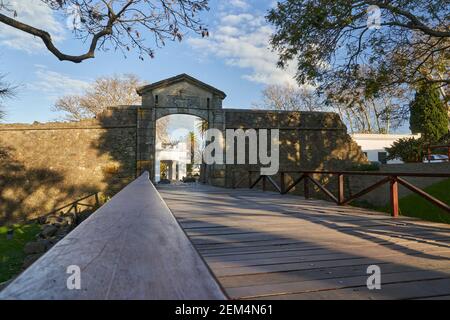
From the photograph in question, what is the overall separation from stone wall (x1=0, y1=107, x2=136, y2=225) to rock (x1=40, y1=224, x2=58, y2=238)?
2211mm

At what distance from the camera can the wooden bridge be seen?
22.9 inches

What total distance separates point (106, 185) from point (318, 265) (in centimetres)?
1188

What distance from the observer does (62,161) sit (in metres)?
12.5

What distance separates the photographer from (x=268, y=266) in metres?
2.14

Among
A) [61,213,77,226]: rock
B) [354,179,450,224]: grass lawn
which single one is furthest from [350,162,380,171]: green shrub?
[61,213,77,226]: rock

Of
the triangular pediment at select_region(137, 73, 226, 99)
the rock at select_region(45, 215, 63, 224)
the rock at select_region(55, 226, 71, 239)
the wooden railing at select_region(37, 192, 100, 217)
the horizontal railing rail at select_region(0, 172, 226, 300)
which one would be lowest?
the rock at select_region(55, 226, 71, 239)

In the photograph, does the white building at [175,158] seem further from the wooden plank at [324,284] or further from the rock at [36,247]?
the wooden plank at [324,284]

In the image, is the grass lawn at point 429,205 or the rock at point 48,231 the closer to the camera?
the grass lawn at point 429,205

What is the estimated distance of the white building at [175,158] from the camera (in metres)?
28.2

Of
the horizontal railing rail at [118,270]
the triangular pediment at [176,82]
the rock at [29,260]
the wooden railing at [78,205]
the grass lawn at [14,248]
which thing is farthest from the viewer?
the triangular pediment at [176,82]

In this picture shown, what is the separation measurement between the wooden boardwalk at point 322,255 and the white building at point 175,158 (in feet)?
78.2

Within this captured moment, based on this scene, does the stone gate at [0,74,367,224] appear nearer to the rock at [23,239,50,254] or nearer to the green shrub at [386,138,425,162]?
the rock at [23,239,50,254]

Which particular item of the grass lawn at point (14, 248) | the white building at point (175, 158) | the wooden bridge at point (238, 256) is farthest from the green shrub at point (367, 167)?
the white building at point (175, 158)
